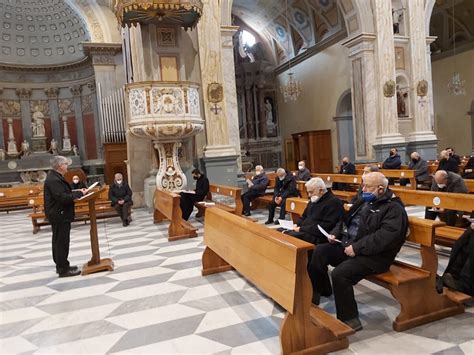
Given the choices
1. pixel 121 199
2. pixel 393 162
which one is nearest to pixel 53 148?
pixel 121 199

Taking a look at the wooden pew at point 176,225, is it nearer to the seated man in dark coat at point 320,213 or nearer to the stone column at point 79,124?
the seated man in dark coat at point 320,213

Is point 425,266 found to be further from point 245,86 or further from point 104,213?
point 245,86

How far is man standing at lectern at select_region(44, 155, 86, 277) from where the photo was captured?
4871 mm

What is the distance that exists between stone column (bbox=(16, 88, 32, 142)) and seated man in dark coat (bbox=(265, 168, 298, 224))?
1428 centimetres

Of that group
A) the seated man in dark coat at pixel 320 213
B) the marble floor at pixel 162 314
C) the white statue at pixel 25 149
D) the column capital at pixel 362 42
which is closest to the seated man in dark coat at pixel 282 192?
the marble floor at pixel 162 314

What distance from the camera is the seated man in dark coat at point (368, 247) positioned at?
319cm

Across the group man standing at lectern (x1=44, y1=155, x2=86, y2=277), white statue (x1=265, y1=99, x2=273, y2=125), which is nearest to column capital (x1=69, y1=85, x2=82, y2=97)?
white statue (x1=265, y1=99, x2=273, y2=125)

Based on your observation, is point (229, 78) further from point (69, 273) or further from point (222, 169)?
point (69, 273)

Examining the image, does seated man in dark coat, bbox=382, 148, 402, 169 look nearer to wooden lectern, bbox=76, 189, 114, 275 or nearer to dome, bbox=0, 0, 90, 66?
wooden lectern, bbox=76, 189, 114, 275

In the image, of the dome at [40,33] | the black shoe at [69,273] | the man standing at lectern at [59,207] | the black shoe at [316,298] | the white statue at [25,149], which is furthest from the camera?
the dome at [40,33]

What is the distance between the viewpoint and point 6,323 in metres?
3.80

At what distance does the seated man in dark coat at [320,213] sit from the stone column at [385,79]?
998 cm

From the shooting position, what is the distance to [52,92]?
18.4 metres

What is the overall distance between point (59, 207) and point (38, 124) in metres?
14.7
